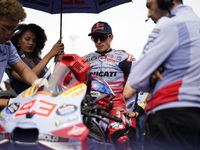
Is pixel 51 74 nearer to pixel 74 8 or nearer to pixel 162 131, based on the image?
pixel 162 131

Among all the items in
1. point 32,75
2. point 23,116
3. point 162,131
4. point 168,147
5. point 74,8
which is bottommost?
point 168,147

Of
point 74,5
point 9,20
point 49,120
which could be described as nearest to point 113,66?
point 74,5

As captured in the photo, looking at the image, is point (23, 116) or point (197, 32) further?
point (197, 32)

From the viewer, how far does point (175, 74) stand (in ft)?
5.72

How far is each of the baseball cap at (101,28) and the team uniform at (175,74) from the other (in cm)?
217

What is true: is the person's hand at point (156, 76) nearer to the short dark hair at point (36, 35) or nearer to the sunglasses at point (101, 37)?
the sunglasses at point (101, 37)

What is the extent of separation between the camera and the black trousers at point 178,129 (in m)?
1.66

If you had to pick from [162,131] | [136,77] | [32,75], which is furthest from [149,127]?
[32,75]

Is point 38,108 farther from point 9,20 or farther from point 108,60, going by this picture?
point 108,60

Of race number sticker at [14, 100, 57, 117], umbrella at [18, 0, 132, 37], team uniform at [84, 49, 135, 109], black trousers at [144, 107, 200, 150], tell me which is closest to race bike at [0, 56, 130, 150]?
race number sticker at [14, 100, 57, 117]

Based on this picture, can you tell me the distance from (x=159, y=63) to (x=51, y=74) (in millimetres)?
853

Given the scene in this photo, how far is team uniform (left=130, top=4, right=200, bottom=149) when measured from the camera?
1674 millimetres

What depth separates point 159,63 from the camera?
175cm

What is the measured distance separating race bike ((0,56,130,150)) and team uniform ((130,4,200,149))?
0.42 meters
